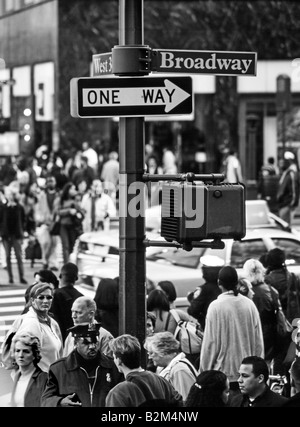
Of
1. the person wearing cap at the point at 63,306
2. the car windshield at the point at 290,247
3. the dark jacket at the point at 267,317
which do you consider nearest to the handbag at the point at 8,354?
the person wearing cap at the point at 63,306

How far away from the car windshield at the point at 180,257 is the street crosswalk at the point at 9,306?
187 cm

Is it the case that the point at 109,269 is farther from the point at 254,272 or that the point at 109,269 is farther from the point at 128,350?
the point at 128,350

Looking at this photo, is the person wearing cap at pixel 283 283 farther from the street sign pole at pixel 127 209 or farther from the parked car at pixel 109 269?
the street sign pole at pixel 127 209

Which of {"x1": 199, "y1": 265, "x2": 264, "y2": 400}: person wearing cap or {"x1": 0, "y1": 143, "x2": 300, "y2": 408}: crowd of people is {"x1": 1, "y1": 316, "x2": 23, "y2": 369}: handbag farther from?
{"x1": 199, "y1": 265, "x2": 264, "y2": 400}: person wearing cap

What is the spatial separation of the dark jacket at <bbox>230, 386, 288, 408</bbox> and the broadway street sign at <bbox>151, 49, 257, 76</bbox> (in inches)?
90.6

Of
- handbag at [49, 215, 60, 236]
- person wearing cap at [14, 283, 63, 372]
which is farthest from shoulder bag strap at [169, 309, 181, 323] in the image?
handbag at [49, 215, 60, 236]

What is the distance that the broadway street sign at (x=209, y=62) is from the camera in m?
9.19

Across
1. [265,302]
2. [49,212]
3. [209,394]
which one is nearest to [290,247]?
[265,302]

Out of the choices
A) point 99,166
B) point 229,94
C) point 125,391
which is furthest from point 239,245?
point 229,94

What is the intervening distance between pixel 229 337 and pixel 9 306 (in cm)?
509

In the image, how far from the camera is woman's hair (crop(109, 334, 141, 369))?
332 inches

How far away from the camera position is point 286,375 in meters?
11.2

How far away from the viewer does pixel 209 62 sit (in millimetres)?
9281
